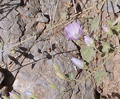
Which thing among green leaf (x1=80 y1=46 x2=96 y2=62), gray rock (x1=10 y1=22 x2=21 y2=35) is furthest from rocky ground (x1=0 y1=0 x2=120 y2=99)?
green leaf (x1=80 y1=46 x2=96 y2=62)

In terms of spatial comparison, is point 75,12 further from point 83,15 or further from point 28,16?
point 28,16

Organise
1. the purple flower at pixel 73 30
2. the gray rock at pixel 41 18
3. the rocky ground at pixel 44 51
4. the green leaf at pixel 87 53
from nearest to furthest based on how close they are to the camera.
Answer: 1. the purple flower at pixel 73 30
2. the green leaf at pixel 87 53
3. the rocky ground at pixel 44 51
4. the gray rock at pixel 41 18

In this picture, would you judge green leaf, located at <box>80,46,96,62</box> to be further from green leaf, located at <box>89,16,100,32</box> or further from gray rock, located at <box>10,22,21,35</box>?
gray rock, located at <box>10,22,21,35</box>

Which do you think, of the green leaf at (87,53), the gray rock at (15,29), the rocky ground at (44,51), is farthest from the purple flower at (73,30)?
the gray rock at (15,29)

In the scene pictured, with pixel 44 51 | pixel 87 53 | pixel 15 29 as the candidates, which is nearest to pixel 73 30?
pixel 87 53

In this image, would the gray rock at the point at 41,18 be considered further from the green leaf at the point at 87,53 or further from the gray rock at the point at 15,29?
the green leaf at the point at 87,53

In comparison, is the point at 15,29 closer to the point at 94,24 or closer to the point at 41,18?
the point at 41,18
